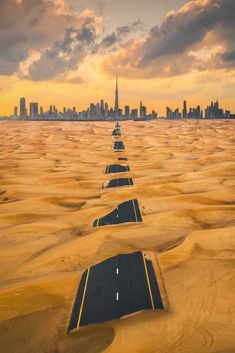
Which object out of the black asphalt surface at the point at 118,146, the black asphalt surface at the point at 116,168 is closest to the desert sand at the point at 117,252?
the black asphalt surface at the point at 116,168

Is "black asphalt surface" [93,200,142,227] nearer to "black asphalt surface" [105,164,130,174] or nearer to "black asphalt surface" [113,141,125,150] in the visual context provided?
"black asphalt surface" [105,164,130,174]

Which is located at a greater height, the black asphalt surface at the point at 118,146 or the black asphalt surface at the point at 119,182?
the black asphalt surface at the point at 118,146

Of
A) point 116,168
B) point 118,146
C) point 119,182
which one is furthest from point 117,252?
point 118,146

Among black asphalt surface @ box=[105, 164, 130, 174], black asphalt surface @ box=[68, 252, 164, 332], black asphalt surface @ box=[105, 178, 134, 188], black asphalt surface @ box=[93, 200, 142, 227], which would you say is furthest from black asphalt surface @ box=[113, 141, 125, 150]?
black asphalt surface @ box=[68, 252, 164, 332]

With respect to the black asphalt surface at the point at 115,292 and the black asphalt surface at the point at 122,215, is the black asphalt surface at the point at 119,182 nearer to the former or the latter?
the black asphalt surface at the point at 122,215

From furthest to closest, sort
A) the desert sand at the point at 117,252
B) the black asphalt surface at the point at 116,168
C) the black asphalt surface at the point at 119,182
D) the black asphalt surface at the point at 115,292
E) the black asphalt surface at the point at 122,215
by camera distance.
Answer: the black asphalt surface at the point at 116,168, the black asphalt surface at the point at 119,182, the black asphalt surface at the point at 122,215, the black asphalt surface at the point at 115,292, the desert sand at the point at 117,252

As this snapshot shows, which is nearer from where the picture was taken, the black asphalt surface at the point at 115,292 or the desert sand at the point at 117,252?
the desert sand at the point at 117,252

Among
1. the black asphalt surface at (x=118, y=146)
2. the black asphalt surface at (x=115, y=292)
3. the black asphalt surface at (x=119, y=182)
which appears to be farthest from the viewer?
the black asphalt surface at (x=118, y=146)
